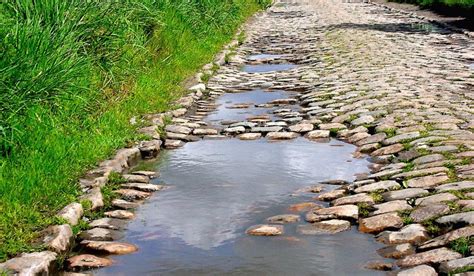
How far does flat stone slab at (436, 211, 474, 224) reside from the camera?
12.9 feet

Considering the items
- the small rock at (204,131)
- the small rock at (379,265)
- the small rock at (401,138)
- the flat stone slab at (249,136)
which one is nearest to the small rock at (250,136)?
the flat stone slab at (249,136)

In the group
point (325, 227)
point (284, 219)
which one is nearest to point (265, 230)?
point (284, 219)

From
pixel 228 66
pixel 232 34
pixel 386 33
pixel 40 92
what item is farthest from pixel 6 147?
pixel 386 33

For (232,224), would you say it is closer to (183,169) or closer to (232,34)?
(183,169)

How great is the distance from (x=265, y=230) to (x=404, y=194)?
106 centimetres

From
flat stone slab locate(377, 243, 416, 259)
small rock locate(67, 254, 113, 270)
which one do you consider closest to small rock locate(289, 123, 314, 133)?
flat stone slab locate(377, 243, 416, 259)

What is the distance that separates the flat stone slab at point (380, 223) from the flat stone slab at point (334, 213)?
98 mm

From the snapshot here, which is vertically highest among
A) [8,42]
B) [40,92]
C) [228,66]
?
[8,42]

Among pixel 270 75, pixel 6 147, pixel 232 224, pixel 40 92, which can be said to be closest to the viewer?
pixel 232 224

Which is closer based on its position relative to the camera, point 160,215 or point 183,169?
point 160,215

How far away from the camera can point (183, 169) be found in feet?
19.4

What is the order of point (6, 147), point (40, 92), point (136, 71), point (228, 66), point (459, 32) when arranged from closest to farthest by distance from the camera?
point (6, 147) < point (40, 92) < point (136, 71) < point (228, 66) < point (459, 32)

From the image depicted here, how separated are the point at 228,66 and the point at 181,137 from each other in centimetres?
614

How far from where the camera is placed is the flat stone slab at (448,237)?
3.76 metres
